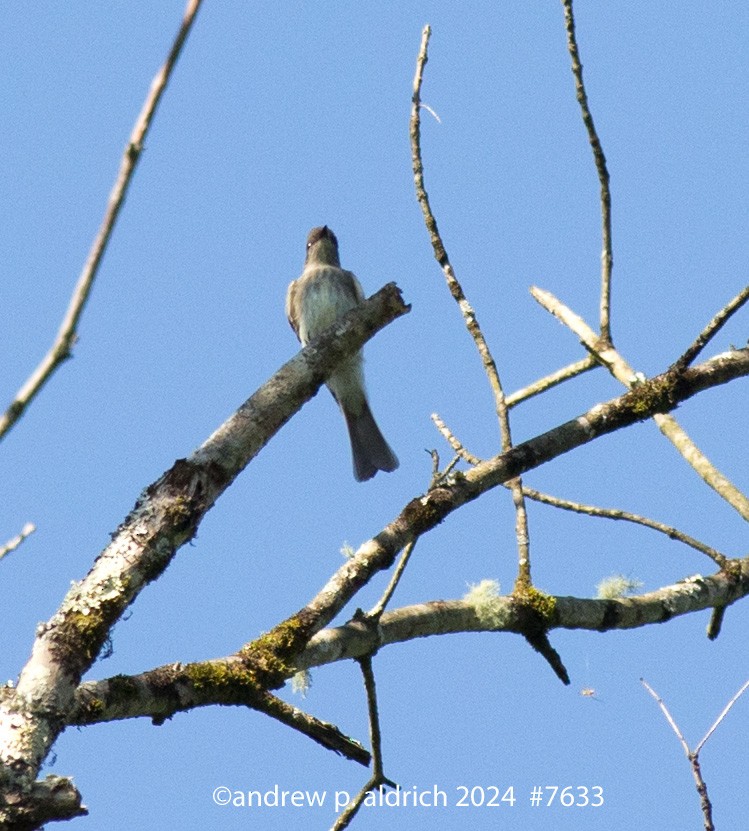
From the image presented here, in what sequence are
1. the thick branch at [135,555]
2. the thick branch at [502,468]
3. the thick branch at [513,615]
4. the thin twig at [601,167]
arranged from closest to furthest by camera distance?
the thick branch at [135,555], the thick branch at [502,468], the thick branch at [513,615], the thin twig at [601,167]

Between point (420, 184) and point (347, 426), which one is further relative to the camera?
point (347, 426)

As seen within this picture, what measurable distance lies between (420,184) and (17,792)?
2.98 m

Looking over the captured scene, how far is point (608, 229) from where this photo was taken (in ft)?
15.2

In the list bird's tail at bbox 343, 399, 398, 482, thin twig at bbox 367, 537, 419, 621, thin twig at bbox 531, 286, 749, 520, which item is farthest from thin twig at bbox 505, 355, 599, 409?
bird's tail at bbox 343, 399, 398, 482

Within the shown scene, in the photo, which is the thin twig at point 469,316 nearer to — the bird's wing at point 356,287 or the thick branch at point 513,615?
the thick branch at point 513,615

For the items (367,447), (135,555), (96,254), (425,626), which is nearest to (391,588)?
(425,626)

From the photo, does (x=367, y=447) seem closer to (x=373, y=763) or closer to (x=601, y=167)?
(x=601, y=167)

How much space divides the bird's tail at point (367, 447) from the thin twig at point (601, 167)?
12.7 ft

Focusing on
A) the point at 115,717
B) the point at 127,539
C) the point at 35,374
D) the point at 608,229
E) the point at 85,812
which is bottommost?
the point at 85,812

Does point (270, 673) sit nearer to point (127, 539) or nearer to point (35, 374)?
point (127, 539)

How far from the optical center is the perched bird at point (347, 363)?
8656 millimetres

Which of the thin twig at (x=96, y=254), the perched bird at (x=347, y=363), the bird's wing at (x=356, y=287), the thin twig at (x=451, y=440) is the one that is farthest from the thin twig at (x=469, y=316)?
the bird's wing at (x=356, y=287)

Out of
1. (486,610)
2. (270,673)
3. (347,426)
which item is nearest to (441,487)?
(486,610)

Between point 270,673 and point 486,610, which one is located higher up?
point 486,610
